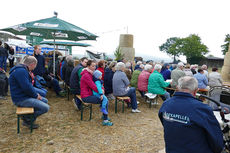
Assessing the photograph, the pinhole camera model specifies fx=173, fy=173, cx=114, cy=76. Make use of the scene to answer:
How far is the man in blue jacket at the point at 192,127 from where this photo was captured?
5.96 ft

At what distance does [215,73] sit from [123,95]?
4.36m

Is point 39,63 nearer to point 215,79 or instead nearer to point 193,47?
point 215,79

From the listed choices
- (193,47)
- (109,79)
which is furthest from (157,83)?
(193,47)

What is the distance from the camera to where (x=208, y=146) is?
6.23 feet

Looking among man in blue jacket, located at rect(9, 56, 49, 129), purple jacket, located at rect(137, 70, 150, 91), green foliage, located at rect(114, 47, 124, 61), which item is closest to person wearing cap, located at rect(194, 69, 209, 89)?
purple jacket, located at rect(137, 70, 150, 91)

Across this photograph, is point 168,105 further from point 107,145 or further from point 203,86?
point 203,86

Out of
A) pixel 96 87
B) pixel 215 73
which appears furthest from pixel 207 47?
pixel 96 87

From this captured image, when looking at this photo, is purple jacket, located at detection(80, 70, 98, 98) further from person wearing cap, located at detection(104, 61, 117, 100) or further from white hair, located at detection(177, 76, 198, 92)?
white hair, located at detection(177, 76, 198, 92)

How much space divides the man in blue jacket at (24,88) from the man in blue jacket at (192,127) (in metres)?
2.88

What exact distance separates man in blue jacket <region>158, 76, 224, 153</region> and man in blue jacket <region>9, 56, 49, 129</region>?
2883 millimetres

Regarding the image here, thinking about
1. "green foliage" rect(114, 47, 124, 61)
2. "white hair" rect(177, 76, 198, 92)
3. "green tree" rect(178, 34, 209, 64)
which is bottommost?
"white hair" rect(177, 76, 198, 92)

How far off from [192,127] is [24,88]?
3158mm

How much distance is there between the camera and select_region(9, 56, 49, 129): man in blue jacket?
348 centimetres

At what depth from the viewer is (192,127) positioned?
6.02ft
